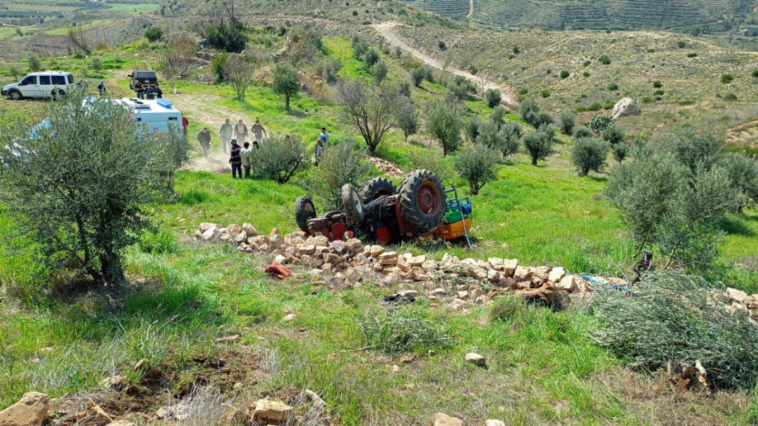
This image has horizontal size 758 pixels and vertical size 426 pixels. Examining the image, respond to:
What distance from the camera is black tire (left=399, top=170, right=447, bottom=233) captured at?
927cm

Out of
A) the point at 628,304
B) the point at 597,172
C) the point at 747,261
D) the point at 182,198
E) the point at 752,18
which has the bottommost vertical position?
the point at 597,172

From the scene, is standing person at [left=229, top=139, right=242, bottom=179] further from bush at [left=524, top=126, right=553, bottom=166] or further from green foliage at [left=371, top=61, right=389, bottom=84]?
green foliage at [left=371, top=61, right=389, bottom=84]

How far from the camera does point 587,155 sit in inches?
1081

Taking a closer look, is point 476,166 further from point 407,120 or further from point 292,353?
point 292,353

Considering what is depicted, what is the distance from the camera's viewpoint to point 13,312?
496 centimetres

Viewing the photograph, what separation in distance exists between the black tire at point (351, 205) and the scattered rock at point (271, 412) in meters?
5.64

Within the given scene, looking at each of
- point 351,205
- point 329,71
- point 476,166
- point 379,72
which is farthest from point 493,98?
point 351,205

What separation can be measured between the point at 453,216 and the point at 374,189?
6.36 ft

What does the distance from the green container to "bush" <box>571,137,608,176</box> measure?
2009 centimetres

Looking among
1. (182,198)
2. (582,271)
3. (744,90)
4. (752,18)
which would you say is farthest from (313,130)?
(752,18)

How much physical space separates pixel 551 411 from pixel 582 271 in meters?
5.50

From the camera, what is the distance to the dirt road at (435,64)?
58.4 meters

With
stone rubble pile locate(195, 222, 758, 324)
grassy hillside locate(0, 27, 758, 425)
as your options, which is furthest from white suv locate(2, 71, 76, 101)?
stone rubble pile locate(195, 222, 758, 324)

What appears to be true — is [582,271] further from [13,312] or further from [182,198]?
[182,198]
